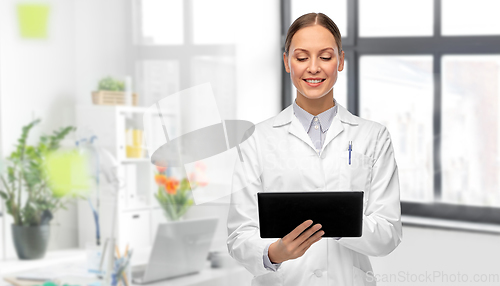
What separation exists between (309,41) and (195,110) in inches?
62.0

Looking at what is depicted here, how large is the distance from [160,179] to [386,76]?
1.54m

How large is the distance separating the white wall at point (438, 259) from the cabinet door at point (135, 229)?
1.29 metres

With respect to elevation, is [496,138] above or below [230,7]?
below

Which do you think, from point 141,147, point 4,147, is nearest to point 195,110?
point 141,147

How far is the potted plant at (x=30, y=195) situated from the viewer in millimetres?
1983

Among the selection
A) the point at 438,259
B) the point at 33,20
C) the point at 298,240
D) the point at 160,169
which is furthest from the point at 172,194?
the point at 298,240

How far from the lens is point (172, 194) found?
8.44 ft

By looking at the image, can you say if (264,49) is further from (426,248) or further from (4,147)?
(4,147)

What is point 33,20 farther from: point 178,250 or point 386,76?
point 386,76

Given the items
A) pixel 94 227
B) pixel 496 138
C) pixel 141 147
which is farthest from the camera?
pixel 496 138

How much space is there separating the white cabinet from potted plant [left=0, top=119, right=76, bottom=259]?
148 mm

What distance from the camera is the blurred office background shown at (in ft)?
7.57

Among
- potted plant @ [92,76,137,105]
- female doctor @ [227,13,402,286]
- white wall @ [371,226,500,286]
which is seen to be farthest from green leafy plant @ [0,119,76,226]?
white wall @ [371,226,500,286]

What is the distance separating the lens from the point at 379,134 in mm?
1130
